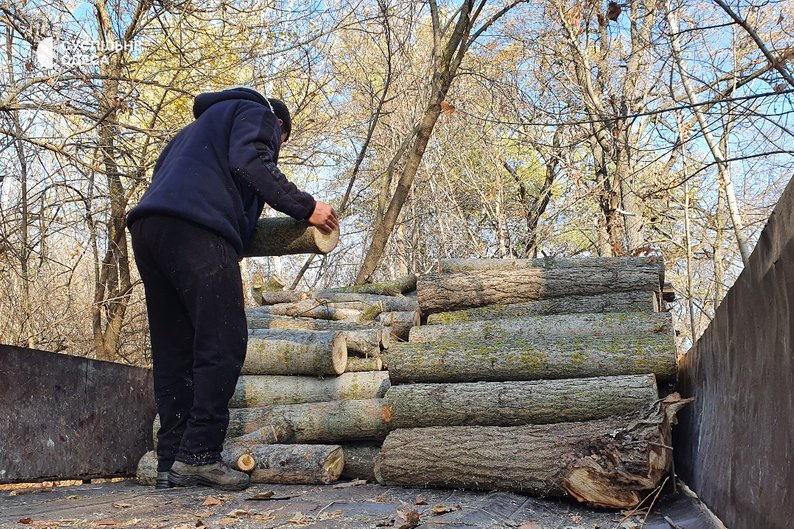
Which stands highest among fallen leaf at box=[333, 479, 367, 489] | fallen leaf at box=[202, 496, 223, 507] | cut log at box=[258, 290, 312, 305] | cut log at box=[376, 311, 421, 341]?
cut log at box=[258, 290, 312, 305]

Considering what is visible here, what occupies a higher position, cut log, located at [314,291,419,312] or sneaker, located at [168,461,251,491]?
cut log, located at [314,291,419,312]

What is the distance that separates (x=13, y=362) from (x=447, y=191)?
52.0 feet

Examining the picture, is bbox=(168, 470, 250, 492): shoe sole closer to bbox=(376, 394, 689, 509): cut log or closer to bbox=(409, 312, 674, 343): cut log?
bbox=(376, 394, 689, 509): cut log

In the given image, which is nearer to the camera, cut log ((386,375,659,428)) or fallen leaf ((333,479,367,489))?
cut log ((386,375,659,428))

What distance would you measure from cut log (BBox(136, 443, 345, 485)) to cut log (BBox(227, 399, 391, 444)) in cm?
30

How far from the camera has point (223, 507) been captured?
128 inches

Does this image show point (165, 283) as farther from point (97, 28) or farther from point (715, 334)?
point (97, 28)

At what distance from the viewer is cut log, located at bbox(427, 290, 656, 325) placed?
5.59 m

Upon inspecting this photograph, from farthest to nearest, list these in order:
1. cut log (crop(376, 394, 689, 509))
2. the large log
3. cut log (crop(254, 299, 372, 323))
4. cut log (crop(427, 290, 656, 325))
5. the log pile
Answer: cut log (crop(254, 299, 372, 323)) → the large log → cut log (crop(427, 290, 656, 325)) → the log pile → cut log (crop(376, 394, 689, 509))

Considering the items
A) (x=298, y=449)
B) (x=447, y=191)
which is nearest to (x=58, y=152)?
(x=298, y=449)

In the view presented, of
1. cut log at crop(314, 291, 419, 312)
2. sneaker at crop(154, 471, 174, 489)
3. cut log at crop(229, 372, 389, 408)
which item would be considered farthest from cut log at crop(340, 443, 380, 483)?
cut log at crop(314, 291, 419, 312)

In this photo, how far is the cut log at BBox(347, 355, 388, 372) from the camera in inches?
223

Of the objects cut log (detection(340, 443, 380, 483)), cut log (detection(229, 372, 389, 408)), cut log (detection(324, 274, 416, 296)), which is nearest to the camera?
cut log (detection(340, 443, 380, 483))

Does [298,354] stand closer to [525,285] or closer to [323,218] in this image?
[323,218]
